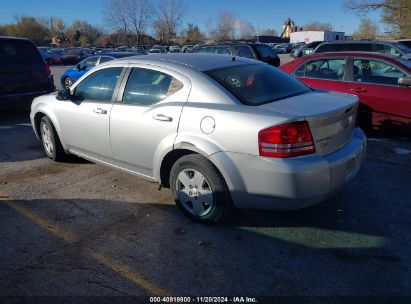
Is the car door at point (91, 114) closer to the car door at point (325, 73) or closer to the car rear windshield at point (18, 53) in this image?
the car door at point (325, 73)

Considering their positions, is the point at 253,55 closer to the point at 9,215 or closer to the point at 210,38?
the point at 9,215

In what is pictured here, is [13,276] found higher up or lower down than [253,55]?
lower down

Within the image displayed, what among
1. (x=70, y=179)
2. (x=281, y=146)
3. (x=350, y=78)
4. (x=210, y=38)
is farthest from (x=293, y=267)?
(x=210, y=38)

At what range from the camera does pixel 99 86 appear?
457 cm

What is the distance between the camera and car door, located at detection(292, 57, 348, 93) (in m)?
6.89

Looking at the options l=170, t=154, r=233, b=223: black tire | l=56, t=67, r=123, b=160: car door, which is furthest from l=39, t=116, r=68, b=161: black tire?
l=170, t=154, r=233, b=223: black tire

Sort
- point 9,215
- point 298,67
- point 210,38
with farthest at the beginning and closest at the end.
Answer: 1. point 210,38
2. point 298,67
3. point 9,215

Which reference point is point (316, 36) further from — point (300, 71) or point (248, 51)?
point (300, 71)

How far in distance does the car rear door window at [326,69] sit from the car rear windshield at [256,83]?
312cm

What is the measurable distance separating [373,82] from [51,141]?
17.4 feet

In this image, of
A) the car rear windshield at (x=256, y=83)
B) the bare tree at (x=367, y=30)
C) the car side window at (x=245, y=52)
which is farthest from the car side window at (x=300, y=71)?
the bare tree at (x=367, y=30)

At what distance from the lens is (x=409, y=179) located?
475 centimetres

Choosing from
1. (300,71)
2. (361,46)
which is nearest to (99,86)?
(300,71)

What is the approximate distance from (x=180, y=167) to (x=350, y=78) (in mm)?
4484
